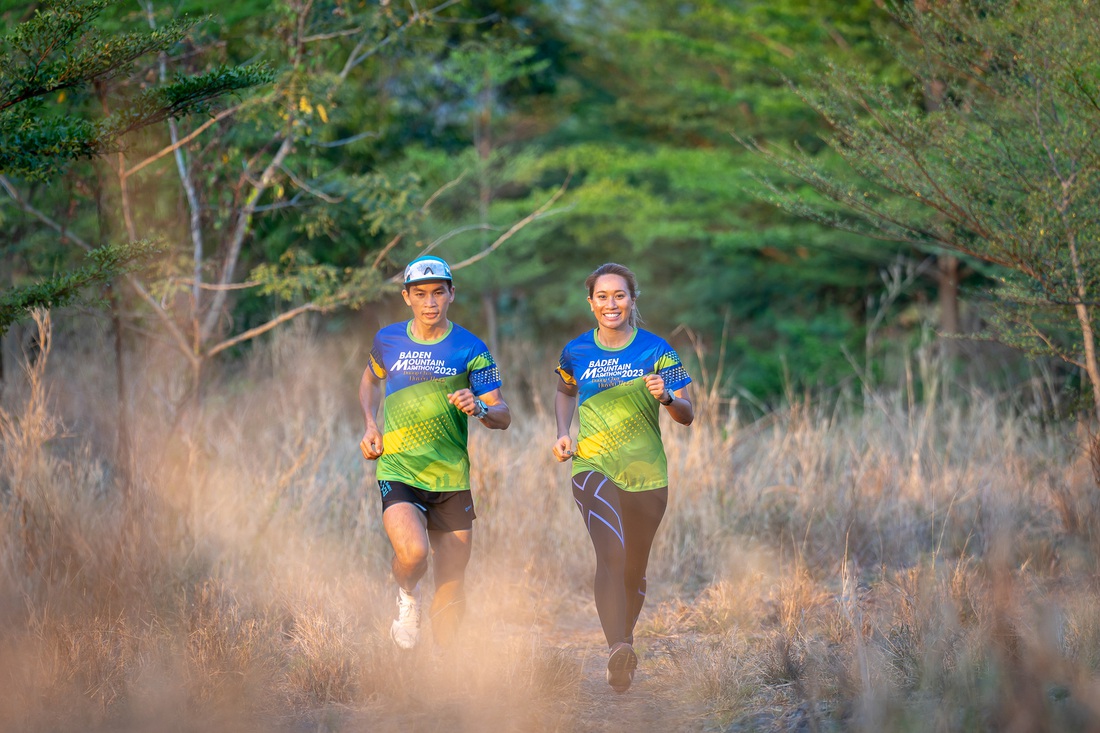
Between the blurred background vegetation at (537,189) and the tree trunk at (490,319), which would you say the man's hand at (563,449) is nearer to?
the blurred background vegetation at (537,189)

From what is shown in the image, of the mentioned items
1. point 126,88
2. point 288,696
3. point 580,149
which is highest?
point 580,149

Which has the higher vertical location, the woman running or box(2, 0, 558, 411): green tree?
box(2, 0, 558, 411): green tree

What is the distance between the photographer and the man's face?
5234 mm

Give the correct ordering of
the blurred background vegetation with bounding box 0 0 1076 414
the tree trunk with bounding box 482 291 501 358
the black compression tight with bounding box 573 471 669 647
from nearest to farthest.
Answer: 1. the black compression tight with bounding box 573 471 669 647
2. the blurred background vegetation with bounding box 0 0 1076 414
3. the tree trunk with bounding box 482 291 501 358

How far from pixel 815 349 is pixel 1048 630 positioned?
12123 mm

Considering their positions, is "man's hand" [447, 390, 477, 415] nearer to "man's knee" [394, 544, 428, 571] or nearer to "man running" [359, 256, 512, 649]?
"man running" [359, 256, 512, 649]

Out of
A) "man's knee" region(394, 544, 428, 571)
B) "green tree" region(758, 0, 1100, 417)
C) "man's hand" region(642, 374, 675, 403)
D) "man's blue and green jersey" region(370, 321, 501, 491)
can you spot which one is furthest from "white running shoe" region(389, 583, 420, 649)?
"green tree" region(758, 0, 1100, 417)

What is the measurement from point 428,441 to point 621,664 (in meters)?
1.39

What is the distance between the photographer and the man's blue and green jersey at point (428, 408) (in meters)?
5.18

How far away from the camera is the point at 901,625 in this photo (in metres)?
5.19

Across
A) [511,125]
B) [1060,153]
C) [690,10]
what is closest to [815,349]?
[511,125]

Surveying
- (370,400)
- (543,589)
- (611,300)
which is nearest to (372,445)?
(370,400)

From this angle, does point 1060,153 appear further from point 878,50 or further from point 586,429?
point 878,50

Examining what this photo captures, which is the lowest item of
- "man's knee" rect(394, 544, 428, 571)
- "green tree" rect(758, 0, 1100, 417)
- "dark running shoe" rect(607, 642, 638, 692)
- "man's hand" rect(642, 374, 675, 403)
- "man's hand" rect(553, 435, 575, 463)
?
"dark running shoe" rect(607, 642, 638, 692)
